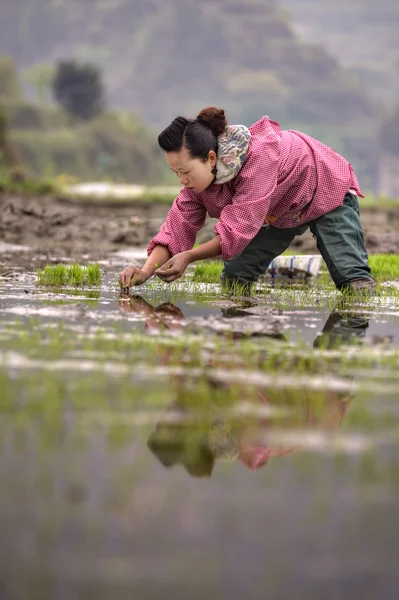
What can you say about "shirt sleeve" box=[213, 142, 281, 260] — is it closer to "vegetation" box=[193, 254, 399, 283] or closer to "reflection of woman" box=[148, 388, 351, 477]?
"vegetation" box=[193, 254, 399, 283]

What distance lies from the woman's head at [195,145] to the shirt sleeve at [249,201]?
0.56ft

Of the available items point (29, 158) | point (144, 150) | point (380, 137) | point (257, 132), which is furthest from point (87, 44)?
point (257, 132)

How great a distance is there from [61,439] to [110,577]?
0.62 m

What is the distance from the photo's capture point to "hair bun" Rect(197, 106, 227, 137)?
14.5 feet

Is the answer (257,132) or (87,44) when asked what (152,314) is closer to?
(257,132)

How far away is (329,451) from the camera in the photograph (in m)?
1.91

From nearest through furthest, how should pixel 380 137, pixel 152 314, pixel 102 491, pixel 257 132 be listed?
1. pixel 102 491
2. pixel 152 314
3. pixel 257 132
4. pixel 380 137

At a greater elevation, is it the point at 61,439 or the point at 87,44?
the point at 87,44

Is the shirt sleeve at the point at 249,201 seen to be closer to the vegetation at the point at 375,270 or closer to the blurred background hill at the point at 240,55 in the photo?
the vegetation at the point at 375,270

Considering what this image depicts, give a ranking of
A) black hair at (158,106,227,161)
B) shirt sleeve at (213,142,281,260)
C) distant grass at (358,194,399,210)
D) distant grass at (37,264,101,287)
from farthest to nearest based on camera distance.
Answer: distant grass at (358,194,399,210) → distant grass at (37,264,101,287) → shirt sleeve at (213,142,281,260) → black hair at (158,106,227,161)

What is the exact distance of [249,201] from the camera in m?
4.50

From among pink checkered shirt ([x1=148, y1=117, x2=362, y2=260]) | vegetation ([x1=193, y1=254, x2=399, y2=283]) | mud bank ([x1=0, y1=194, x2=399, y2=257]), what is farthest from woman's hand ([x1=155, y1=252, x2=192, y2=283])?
mud bank ([x1=0, y1=194, x2=399, y2=257])

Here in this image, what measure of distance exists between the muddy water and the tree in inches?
1500

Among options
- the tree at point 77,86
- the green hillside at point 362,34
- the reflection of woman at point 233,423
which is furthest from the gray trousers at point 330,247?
the green hillside at point 362,34
